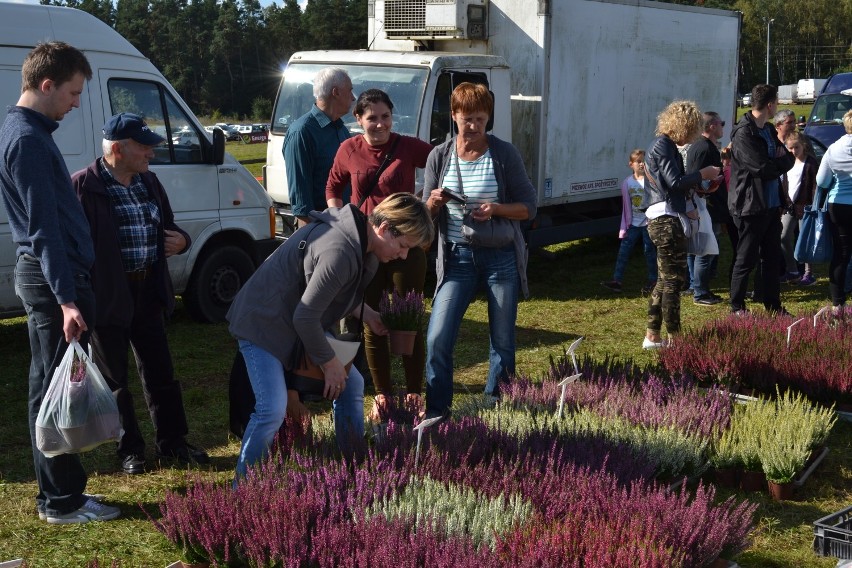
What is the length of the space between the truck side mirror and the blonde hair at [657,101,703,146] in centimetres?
373

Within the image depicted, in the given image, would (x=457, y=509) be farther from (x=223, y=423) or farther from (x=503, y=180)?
(x=223, y=423)

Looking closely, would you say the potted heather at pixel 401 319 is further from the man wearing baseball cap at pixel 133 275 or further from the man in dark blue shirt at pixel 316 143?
the man in dark blue shirt at pixel 316 143

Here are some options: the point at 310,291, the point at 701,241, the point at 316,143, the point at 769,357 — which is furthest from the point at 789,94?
the point at 310,291

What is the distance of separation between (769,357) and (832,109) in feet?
53.1

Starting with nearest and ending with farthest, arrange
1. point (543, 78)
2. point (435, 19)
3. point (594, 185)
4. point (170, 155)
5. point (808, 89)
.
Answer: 1. point (170, 155)
2. point (435, 19)
3. point (543, 78)
4. point (594, 185)
5. point (808, 89)

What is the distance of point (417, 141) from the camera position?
638 cm

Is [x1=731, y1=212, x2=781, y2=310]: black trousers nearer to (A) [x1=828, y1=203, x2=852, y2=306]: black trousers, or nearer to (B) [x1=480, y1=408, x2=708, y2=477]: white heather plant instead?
(A) [x1=828, y1=203, x2=852, y2=306]: black trousers

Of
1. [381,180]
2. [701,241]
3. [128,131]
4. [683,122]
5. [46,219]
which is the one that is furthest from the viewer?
[701,241]

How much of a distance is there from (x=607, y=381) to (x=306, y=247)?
8.22ft

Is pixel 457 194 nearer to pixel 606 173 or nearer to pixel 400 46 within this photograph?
pixel 400 46

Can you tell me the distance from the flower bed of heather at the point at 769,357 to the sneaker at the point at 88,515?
3.51 meters

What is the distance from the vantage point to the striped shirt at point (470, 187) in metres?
5.69

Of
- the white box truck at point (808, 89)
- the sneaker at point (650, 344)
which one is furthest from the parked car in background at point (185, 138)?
the white box truck at point (808, 89)

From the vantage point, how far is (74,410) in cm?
447
